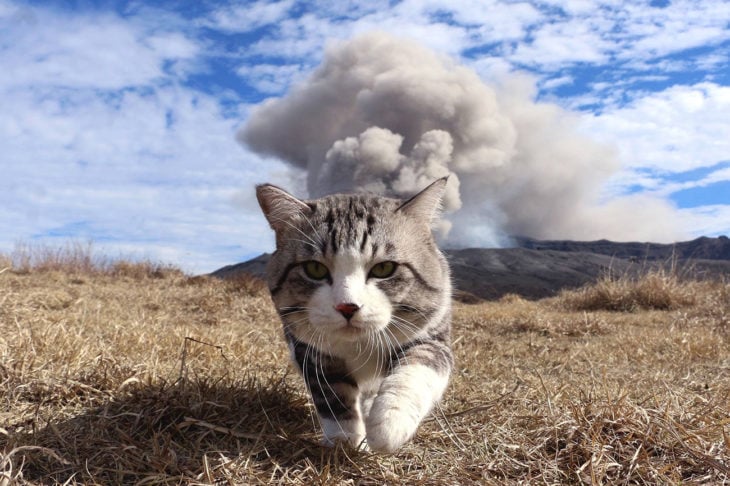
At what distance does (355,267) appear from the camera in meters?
2.42

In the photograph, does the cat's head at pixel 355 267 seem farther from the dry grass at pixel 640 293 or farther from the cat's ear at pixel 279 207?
the dry grass at pixel 640 293

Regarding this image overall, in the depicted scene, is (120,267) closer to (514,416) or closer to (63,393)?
(63,393)

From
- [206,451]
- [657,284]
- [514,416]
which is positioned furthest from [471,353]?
[657,284]

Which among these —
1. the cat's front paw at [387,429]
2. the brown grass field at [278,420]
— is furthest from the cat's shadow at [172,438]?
the cat's front paw at [387,429]

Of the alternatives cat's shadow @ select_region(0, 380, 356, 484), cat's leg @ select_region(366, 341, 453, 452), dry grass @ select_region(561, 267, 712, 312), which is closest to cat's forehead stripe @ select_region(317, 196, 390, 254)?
cat's leg @ select_region(366, 341, 453, 452)

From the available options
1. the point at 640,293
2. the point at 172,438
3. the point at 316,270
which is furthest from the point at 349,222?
the point at 640,293

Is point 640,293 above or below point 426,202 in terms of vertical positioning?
below

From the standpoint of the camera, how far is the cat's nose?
2285 millimetres

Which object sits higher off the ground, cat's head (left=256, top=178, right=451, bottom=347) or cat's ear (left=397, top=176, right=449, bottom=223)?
cat's ear (left=397, top=176, right=449, bottom=223)

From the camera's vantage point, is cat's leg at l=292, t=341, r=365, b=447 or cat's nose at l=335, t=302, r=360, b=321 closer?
cat's nose at l=335, t=302, r=360, b=321

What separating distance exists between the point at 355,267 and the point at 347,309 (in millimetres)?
203

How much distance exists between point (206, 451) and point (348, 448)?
56cm

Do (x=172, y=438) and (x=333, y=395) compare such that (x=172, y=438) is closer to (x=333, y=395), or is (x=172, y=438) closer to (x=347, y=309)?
(x=333, y=395)

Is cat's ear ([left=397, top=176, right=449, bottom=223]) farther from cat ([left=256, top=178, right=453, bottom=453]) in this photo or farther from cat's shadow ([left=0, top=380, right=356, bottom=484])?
cat's shadow ([left=0, top=380, right=356, bottom=484])
